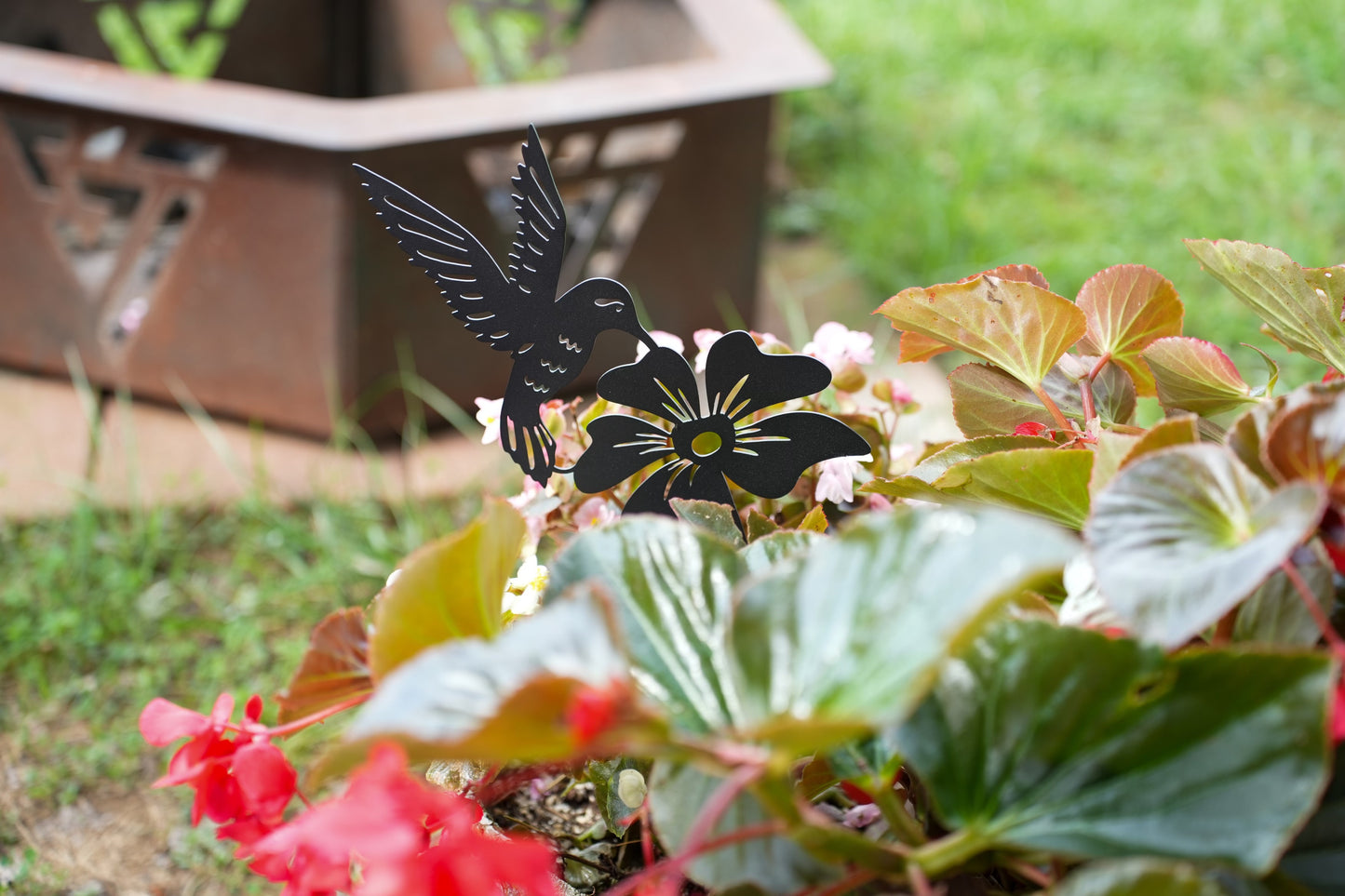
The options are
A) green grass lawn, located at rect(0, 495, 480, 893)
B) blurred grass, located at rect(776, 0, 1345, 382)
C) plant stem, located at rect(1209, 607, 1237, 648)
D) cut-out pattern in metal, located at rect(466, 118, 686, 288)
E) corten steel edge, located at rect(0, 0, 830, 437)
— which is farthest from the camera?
blurred grass, located at rect(776, 0, 1345, 382)

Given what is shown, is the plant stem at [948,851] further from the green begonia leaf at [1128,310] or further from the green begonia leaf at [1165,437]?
the green begonia leaf at [1128,310]

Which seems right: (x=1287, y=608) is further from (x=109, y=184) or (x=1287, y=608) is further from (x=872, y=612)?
(x=109, y=184)

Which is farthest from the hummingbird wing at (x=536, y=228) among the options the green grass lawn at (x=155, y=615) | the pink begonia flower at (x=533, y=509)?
the green grass lawn at (x=155, y=615)

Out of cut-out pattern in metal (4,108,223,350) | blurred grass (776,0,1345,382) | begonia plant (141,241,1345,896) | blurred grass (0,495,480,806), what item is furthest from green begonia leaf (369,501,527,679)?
blurred grass (776,0,1345,382)

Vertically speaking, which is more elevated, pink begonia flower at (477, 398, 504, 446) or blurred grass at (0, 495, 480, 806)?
pink begonia flower at (477, 398, 504, 446)

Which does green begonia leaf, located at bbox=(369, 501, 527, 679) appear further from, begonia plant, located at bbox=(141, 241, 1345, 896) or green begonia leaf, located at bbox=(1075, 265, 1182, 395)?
green begonia leaf, located at bbox=(1075, 265, 1182, 395)

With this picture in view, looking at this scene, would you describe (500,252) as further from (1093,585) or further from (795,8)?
(795,8)
